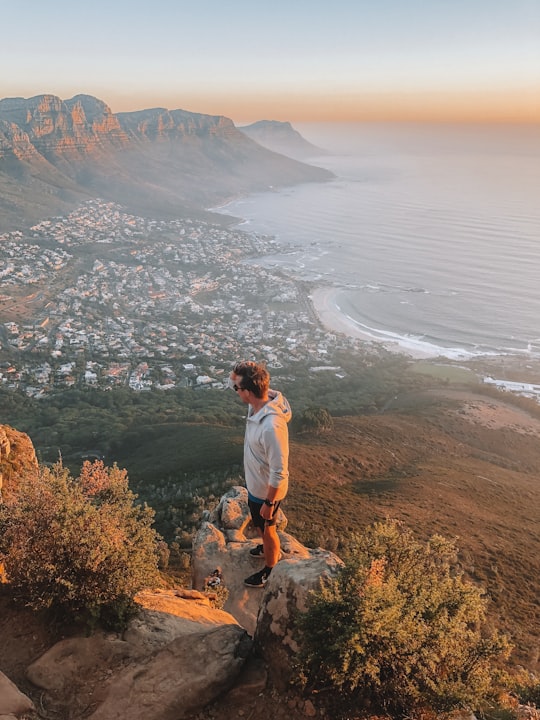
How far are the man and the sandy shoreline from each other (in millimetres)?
49254

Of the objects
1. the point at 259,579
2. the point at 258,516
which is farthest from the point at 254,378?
the point at 259,579

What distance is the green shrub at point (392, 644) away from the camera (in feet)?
10.9

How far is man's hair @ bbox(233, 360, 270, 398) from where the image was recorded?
442 cm

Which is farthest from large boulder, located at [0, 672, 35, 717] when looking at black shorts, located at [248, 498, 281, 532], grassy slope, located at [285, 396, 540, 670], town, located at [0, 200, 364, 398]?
town, located at [0, 200, 364, 398]

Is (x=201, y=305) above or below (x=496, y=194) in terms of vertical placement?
below

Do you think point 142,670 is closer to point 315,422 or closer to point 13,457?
point 13,457

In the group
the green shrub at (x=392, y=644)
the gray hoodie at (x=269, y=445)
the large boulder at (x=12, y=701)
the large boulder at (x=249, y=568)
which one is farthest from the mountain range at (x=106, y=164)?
the green shrub at (x=392, y=644)

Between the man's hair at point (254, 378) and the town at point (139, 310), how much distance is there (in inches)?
1458

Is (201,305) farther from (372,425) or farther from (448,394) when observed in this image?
(372,425)

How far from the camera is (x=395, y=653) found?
3.39 metres

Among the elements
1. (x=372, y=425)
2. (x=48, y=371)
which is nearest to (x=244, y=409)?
(x=372, y=425)

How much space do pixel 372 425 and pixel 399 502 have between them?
389 inches

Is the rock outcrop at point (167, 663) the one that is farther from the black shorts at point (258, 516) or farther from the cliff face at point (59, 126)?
the cliff face at point (59, 126)

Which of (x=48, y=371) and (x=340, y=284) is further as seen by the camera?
(x=340, y=284)
